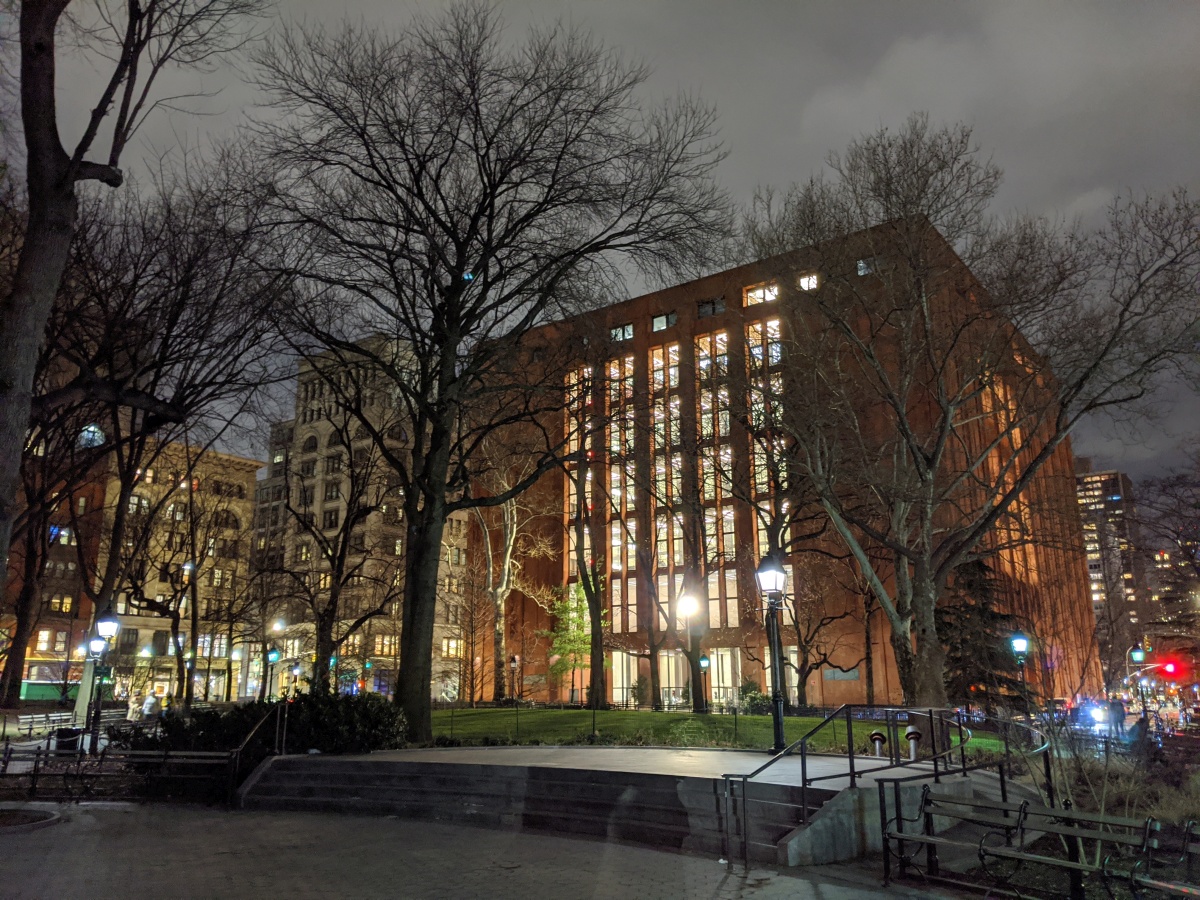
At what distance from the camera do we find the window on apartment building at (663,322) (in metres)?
60.5

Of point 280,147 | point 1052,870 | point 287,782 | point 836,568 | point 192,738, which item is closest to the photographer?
point 1052,870

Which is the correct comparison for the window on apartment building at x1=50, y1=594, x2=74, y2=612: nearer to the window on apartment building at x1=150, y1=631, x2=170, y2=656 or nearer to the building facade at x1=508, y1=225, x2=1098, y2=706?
the window on apartment building at x1=150, y1=631, x2=170, y2=656

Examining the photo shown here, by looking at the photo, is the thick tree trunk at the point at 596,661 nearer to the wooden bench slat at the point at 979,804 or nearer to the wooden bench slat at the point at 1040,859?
the wooden bench slat at the point at 979,804

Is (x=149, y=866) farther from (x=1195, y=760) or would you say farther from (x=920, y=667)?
(x=1195, y=760)

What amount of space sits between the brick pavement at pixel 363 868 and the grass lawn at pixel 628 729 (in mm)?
8034

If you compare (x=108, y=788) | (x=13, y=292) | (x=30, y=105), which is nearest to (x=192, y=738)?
(x=108, y=788)

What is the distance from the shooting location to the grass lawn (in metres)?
19.5

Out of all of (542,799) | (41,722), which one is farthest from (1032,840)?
(41,722)

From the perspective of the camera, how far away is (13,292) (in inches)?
384

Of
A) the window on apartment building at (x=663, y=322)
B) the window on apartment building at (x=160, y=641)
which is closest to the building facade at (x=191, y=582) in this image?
the window on apartment building at (x=160, y=641)

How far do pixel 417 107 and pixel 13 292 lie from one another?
10.4 meters

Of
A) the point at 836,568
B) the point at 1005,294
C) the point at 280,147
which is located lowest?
the point at 836,568

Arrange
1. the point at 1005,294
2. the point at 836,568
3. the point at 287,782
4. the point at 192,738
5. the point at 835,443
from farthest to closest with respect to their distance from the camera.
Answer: the point at 836,568 < the point at 835,443 < the point at 1005,294 < the point at 192,738 < the point at 287,782

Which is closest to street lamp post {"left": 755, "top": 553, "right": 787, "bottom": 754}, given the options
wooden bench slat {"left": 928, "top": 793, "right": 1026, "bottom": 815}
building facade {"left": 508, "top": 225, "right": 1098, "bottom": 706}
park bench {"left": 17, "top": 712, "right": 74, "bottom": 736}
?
wooden bench slat {"left": 928, "top": 793, "right": 1026, "bottom": 815}
